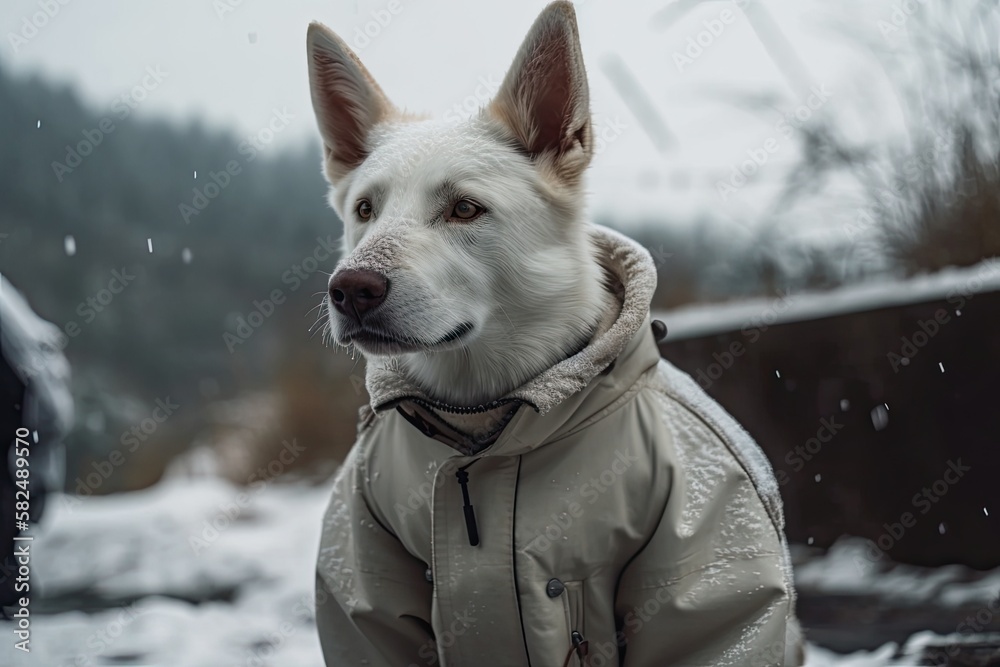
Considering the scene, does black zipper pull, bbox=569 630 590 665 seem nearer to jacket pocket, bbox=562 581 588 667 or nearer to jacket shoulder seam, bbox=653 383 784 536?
jacket pocket, bbox=562 581 588 667

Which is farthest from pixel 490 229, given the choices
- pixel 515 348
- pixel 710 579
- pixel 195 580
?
pixel 195 580

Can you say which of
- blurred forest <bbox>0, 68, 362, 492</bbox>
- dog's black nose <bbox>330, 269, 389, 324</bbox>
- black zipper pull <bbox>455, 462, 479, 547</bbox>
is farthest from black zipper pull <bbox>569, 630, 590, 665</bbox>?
blurred forest <bbox>0, 68, 362, 492</bbox>

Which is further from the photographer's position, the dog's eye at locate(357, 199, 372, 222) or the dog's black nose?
the dog's eye at locate(357, 199, 372, 222)

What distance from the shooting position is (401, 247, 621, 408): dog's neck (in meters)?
1.26

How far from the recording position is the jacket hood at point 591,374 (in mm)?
1163

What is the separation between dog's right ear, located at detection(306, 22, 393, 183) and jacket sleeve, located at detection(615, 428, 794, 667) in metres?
0.83

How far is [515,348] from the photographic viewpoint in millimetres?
1266

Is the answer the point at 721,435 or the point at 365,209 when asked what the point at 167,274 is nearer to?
the point at 365,209

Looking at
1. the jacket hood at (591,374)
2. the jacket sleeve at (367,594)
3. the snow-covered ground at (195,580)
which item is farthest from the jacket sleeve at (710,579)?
the snow-covered ground at (195,580)

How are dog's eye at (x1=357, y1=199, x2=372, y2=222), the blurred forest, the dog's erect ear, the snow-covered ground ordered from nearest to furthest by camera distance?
the dog's erect ear < dog's eye at (x1=357, y1=199, x2=372, y2=222) < the snow-covered ground < the blurred forest

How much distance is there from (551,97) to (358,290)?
18.8 inches

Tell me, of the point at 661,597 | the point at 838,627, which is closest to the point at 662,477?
the point at 661,597

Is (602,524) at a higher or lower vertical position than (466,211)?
lower

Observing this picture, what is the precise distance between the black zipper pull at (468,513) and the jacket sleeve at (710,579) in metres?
0.26
